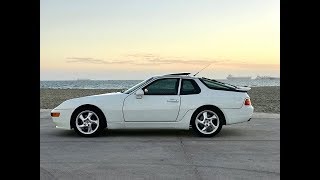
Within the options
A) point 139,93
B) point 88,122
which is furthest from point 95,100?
point 139,93

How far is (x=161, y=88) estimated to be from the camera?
9367 mm

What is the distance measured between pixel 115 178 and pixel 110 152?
6.60 feet

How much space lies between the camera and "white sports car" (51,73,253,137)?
9148 millimetres

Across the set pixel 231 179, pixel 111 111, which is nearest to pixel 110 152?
pixel 111 111

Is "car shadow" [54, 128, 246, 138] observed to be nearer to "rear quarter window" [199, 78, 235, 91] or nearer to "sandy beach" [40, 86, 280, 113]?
"rear quarter window" [199, 78, 235, 91]

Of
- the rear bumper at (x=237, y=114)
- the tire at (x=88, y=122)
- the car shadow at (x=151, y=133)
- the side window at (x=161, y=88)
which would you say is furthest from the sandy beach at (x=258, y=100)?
the tire at (x=88, y=122)

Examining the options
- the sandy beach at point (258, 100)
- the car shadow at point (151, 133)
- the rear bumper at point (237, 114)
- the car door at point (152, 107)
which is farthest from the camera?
the sandy beach at point (258, 100)

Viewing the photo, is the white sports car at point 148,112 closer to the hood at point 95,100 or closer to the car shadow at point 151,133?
the hood at point 95,100

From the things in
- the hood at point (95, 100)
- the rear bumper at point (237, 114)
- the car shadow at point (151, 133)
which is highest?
the hood at point (95, 100)

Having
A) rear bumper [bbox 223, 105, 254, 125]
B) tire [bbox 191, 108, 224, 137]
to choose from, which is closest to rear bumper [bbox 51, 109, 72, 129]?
tire [bbox 191, 108, 224, 137]

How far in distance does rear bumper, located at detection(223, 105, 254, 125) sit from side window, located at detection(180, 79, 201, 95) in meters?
0.75

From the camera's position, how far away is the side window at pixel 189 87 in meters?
9.38

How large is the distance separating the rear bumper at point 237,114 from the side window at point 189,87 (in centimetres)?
75
